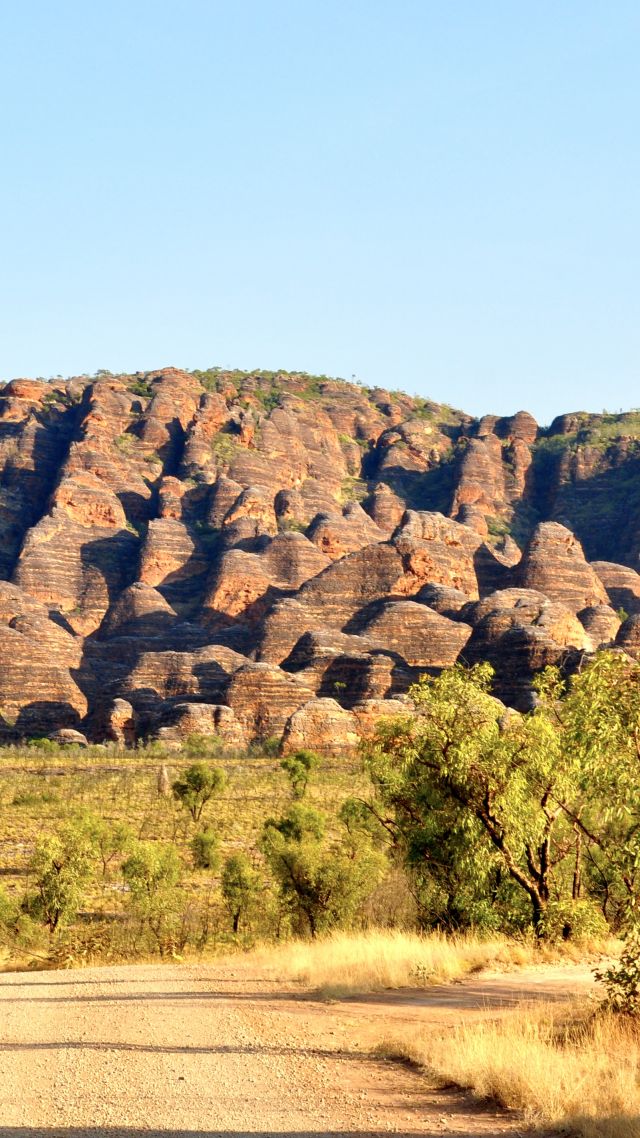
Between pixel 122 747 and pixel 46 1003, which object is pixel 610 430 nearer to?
pixel 122 747

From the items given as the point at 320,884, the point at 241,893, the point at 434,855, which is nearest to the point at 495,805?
the point at 434,855

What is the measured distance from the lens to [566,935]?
66.0 ft

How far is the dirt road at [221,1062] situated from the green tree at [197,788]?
4105 cm

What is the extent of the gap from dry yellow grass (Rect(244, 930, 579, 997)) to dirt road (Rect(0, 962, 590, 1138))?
0.71 m

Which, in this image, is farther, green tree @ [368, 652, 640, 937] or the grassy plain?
the grassy plain

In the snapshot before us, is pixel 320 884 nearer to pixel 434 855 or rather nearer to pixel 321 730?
pixel 434 855

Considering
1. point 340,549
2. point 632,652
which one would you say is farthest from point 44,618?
point 632,652

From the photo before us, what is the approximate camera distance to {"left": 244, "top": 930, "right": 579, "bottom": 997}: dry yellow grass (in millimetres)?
16891

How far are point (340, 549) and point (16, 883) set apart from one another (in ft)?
328

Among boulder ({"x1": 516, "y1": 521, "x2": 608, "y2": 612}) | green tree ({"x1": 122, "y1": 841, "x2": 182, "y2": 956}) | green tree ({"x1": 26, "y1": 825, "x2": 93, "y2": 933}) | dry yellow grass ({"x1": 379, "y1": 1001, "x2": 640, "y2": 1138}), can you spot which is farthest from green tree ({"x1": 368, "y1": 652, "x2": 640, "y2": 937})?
boulder ({"x1": 516, "y1": 521, "x2": 608, "y2": 612})

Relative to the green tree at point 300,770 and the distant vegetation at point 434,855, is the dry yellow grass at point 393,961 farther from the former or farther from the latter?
the green tree at point 300,770

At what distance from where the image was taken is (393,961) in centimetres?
1792

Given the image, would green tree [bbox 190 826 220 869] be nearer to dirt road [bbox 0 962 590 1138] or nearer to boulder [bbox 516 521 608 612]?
dirt road [bbox 0 962 590 1138]

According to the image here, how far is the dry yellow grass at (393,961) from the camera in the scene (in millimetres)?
16891
